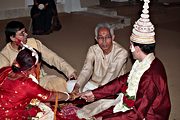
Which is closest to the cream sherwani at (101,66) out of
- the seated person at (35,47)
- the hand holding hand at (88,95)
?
the seated person at (35,47)

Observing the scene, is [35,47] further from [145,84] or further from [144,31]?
[145,84]

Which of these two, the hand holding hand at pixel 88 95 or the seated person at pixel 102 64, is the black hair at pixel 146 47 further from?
the seated person at pixel 102 64

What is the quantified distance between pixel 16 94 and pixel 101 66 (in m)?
1.70

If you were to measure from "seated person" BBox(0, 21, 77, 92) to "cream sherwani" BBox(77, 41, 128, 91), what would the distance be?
7.5 inches

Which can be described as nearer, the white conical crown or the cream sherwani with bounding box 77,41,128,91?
the white conical crown

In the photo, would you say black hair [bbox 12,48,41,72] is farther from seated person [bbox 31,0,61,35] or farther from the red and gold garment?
seated person [bbox 31,0,61,35]

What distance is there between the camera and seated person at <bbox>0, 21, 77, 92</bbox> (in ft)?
14.0

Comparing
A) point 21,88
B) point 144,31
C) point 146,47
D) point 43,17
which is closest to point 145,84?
point 146,47

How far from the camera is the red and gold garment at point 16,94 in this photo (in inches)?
A: 125

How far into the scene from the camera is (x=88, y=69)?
461 centimetres

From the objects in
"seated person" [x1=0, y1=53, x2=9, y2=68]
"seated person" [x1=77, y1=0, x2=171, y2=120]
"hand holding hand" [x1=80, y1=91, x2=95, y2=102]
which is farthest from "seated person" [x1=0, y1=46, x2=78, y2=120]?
"seated person" [x1=0, y1=53, x2=9, y2=68]

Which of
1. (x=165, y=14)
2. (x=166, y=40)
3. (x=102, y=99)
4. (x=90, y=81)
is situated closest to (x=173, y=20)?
(x=165, y=14)

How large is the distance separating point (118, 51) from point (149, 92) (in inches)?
59.5

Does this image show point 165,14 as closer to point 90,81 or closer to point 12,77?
point 90,81
